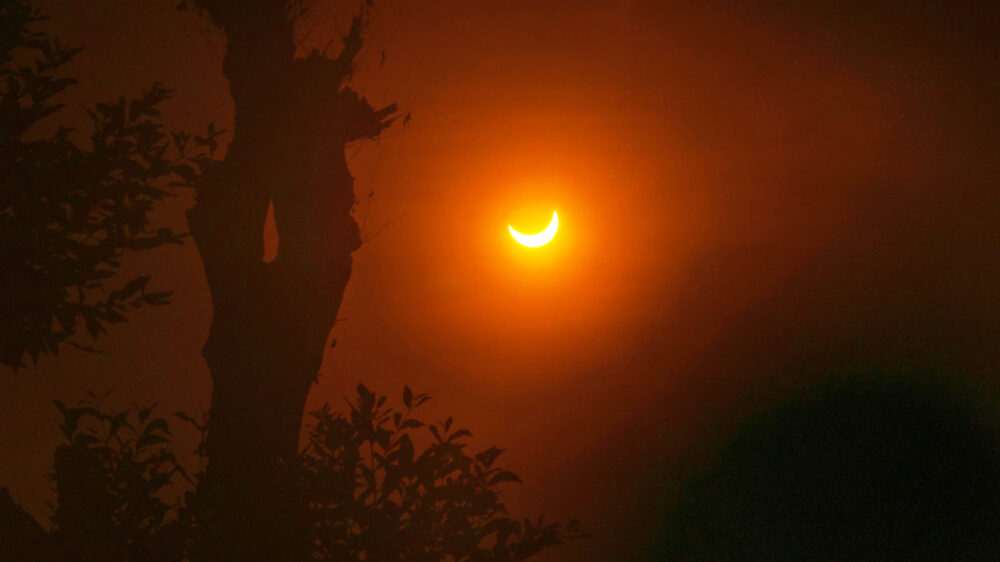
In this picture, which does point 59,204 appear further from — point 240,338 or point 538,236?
point 538,236

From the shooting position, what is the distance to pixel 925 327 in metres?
33.7

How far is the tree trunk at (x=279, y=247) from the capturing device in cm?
769

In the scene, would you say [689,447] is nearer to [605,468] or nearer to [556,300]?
[605,468]

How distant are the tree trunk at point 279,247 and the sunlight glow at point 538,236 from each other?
21.6 meters

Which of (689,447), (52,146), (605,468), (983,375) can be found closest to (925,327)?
(983,375)

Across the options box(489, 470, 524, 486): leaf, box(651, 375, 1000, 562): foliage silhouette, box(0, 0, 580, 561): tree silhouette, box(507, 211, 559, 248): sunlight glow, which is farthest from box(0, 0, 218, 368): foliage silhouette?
box(507, 211, 559, 248): sunlight glow

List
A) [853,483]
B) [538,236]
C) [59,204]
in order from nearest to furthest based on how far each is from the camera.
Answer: [59,204]
[853,483]
[538,236]

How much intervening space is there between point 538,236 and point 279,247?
22.8m

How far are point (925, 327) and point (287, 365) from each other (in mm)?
30365

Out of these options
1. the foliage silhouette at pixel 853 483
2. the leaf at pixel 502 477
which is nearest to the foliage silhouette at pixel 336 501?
the leaf at pixel 502 477

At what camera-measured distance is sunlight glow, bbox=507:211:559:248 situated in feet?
103

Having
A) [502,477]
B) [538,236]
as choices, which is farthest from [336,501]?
[538,236]

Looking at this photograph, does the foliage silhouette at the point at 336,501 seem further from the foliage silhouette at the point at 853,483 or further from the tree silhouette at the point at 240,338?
the foliage silhouette at the point at 853,483

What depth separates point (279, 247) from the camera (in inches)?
346
